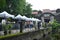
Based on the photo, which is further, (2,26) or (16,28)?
(16,28)

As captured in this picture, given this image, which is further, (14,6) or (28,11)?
(28,11)

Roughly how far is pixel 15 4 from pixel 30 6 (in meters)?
11.4

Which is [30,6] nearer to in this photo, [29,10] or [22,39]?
[29,10]

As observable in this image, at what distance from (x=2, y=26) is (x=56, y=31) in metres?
20.5

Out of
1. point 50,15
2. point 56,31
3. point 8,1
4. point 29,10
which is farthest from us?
point 50,15

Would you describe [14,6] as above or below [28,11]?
above

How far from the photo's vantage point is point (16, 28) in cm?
1750

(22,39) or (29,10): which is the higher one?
(29,10)

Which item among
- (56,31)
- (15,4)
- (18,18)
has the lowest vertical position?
(56,31)

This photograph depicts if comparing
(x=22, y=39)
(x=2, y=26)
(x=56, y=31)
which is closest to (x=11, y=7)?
(x=56, y=31)

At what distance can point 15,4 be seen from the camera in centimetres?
3148

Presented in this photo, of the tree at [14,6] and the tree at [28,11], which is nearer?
the tree at [14,6]

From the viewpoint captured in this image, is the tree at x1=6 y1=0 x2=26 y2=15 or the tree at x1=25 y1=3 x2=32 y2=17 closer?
the tree at x1=6 y1=0 x2=26 y2=15

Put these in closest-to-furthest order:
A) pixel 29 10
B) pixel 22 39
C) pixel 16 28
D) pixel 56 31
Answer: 1. pixel 22 39
2. pixel 16 28
3. pixel 56 31
4. pixel 29 10
